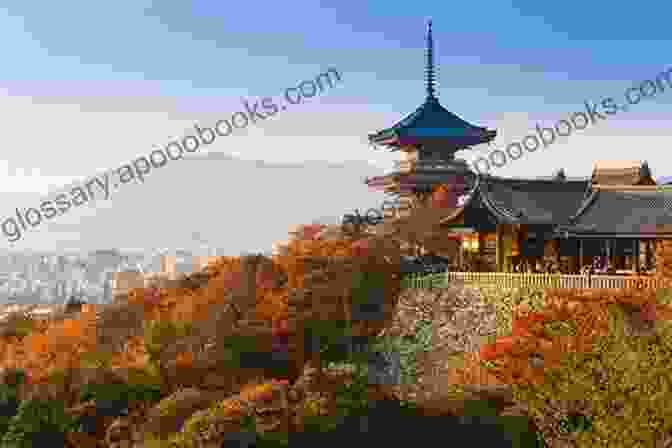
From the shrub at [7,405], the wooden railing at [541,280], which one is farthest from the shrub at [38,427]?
the wooden railing at [541,280]

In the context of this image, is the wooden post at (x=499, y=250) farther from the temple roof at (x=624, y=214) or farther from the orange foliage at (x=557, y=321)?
the orange foliage at (x=557, y=321)

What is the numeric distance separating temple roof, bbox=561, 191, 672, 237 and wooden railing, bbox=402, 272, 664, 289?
2.99 meters

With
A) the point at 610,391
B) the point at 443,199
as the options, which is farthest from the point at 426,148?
the point at 610,391

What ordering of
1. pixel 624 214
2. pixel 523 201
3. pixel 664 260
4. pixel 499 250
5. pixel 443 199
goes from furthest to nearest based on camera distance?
pixel 443 199, pixel 523 201, pixel 499 250, pixel 624 214, pixel 664 260

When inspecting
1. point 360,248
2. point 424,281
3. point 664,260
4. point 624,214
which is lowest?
point 424,281

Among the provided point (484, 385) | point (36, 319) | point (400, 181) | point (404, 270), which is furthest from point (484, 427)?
point (36, 319)

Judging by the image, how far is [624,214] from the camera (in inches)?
1067

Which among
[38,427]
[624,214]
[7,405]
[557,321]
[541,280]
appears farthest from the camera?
[624,214]

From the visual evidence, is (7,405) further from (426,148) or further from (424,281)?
(426,148)

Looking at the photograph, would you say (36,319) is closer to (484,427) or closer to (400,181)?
(400,181)

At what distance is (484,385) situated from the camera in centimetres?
2197

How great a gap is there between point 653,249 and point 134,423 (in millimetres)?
14428

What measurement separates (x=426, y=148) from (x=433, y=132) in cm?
84

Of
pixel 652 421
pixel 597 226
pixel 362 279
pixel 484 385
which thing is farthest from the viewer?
pixel 362 279
